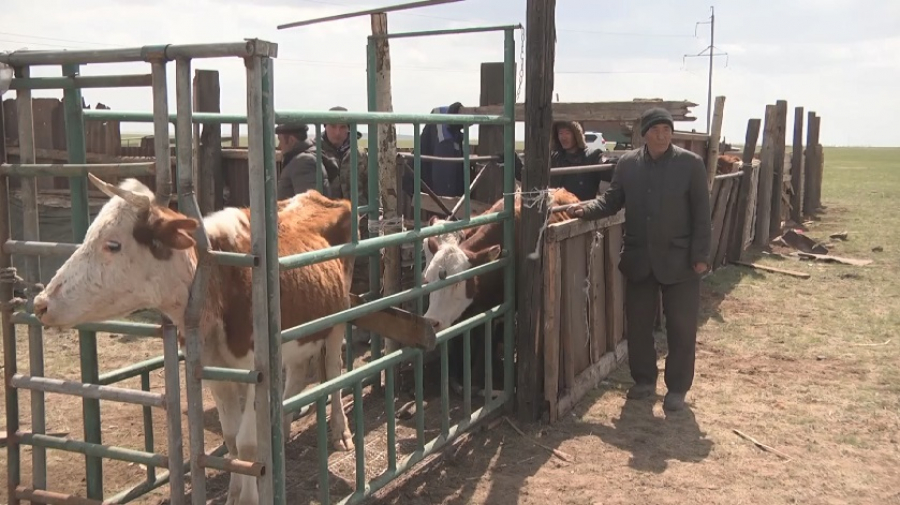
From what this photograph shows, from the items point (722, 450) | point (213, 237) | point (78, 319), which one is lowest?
point (722, 450)

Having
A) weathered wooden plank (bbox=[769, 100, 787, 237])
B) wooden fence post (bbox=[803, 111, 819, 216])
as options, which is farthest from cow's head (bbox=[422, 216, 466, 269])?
wooden fence post (bbox=[803, 111, 819, 216])

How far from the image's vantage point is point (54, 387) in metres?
3.27

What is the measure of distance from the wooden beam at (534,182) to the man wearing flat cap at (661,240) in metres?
0.69

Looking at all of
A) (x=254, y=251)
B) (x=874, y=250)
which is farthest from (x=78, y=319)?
(x=874, y=250)

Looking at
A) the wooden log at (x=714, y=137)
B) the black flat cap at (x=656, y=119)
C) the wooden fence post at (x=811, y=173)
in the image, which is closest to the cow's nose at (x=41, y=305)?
the black flat cap at (x=656, y=119)

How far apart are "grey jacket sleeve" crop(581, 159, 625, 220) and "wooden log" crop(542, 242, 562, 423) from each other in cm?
53

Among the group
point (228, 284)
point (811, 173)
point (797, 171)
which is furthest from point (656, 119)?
point (811, 173)

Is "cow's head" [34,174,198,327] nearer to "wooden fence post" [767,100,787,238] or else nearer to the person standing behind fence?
the person standing behind fence

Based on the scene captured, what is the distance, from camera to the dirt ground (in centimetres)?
459

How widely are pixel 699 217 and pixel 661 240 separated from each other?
303mm

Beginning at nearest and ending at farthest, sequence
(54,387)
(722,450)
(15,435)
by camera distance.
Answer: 1. (54,387)
2. (15,435)
3. (722,450)

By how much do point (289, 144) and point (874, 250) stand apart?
34.7 ft

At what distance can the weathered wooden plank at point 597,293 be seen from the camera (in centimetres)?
613

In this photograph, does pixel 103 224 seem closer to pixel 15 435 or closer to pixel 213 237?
pixel 213 237
